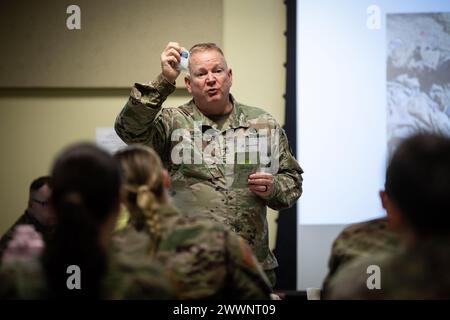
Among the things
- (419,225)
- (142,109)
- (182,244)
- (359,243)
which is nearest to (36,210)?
(142,109)

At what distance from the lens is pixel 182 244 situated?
132 cm

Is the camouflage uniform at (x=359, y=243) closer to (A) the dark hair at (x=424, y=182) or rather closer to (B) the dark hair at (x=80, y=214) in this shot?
(A) the dark hair at (x=424, y=182)

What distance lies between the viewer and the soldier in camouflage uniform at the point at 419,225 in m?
1.10

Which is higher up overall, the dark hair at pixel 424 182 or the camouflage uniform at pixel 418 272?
the dark hair at pixel 424 182

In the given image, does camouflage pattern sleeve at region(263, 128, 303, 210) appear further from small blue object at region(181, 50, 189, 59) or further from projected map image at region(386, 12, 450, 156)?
projected map image at region(386, 12, 450, 156)

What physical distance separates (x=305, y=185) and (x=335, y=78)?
0.63m

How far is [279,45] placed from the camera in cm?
306

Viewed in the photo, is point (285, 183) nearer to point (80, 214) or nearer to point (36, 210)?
point (36, 210)

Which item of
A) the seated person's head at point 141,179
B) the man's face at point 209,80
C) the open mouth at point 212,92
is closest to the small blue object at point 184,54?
the man's face at point 209,80

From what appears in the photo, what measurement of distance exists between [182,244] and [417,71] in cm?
217

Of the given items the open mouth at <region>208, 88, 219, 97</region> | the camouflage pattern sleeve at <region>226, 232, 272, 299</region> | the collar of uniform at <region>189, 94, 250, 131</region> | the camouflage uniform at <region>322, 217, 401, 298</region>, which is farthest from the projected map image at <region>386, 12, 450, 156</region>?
→ the camouflage pattern sleeve at <region>226, 232, 272, 299</region>

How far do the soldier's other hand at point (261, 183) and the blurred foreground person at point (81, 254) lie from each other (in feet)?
2.90
